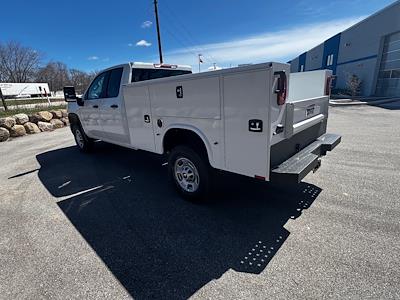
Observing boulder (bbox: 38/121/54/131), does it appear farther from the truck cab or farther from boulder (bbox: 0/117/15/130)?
the truck cab

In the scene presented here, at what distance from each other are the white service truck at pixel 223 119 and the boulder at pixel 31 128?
8.11 metres

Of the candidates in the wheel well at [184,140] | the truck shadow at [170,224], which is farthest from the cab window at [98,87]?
the wheel well at [184,140]

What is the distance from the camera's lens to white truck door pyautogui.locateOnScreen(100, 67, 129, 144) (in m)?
4.78

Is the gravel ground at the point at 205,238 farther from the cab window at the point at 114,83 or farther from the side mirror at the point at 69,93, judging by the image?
the side mirror at the point at 69,93

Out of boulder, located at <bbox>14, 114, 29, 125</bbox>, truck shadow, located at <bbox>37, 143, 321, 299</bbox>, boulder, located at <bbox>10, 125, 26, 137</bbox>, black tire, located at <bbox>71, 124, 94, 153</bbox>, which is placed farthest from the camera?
boulder, located at <bbox>14, 114, 29, 125</bbox>

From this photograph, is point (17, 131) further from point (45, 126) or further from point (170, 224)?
point (170, 224)

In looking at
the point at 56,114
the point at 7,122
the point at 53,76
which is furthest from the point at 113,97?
the point at 53,76

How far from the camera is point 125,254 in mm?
2689

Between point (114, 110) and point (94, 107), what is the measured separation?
108 cm

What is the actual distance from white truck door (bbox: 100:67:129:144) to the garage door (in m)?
25.6

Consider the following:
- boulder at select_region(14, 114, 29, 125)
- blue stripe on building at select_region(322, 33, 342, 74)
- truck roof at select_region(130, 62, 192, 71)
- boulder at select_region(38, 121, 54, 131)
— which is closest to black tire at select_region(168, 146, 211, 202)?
truck roof at select_region(130, 62, 192, 71)

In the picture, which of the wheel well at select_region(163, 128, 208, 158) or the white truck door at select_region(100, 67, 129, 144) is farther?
the white truck door at select_region(100, 67, 129, 144)

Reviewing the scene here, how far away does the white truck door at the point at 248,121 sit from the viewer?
7.98 feet

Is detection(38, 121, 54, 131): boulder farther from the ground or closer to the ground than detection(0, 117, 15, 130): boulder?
closer to the ground
